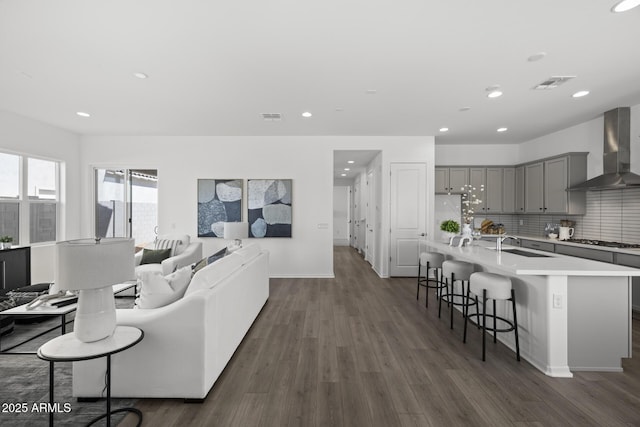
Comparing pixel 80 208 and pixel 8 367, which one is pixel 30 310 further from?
pixel 80 208

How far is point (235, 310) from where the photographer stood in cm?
262

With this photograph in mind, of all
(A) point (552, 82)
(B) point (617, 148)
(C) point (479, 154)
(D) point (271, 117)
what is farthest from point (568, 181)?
(D) point (271, 117)

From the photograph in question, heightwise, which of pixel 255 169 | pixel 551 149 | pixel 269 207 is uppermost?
pixel 551 149

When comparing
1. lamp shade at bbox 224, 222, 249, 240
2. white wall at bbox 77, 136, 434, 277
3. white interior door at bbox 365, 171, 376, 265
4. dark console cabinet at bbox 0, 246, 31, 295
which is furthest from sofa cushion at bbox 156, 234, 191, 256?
white interior door at bbox 365, 171, 376, 265

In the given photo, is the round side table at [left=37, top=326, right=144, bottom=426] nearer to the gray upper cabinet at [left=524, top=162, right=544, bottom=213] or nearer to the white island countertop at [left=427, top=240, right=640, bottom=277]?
the white island countertop at [left=427, top=240, right=640, bottom=277]

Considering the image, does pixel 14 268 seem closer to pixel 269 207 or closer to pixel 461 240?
pixel 269 207

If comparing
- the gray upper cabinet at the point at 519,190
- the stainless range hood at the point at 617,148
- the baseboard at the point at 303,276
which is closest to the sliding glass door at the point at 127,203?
the baseboard at the point at 303,276

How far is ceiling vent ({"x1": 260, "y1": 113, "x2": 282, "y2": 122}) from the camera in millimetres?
4426

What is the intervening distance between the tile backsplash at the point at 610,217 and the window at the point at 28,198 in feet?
30.4

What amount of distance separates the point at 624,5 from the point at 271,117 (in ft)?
12.7

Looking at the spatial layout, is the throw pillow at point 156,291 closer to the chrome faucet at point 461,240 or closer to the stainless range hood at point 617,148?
the chrome faucet at point 461,240

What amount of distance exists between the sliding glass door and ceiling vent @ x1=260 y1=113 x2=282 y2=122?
2.78 metres

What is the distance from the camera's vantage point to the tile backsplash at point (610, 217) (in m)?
4.11

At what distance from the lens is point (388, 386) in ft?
7.11
